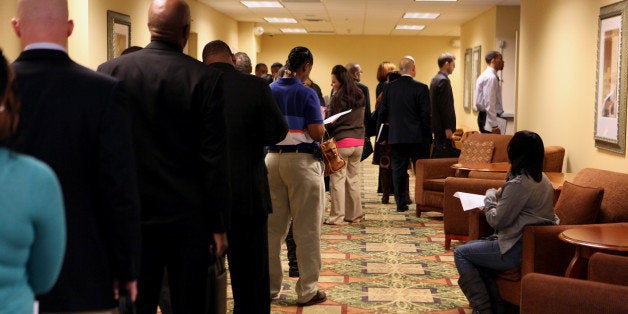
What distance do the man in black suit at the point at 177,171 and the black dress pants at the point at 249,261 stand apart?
3.38ft

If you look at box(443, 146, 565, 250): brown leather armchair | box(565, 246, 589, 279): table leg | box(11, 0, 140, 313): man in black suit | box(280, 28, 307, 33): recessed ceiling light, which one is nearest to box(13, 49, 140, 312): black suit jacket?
box(11, 0, 140, 313): man in black suit

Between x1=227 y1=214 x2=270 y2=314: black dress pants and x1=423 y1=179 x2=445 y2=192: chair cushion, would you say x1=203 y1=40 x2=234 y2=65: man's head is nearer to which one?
x1=227 y1=214 x2=270 y2=314: black dress pants

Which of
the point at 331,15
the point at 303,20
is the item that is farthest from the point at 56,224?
the point at 303,20

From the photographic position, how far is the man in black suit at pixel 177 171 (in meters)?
3.02

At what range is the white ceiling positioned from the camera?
50.8 feet

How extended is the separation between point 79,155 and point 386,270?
14.9 feet

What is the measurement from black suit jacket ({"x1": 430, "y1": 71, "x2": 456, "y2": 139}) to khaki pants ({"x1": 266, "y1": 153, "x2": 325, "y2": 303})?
5376 mm

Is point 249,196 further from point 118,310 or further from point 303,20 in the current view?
point 303,20

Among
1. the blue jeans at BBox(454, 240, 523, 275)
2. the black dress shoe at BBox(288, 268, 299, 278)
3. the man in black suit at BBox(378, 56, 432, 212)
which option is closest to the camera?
the blue jeans at BBox(454, 240, 523, 275)

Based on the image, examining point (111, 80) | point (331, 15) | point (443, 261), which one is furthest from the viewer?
point (331, 15)

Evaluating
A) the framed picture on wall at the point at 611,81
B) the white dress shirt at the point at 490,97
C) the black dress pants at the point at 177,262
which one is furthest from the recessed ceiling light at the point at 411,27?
the black dress pants at the point at 177,262

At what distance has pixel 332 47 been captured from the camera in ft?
86.8

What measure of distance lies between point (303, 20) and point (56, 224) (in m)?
18.7

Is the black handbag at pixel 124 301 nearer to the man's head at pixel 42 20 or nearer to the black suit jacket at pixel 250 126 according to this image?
the man's head at pixel 42 20
